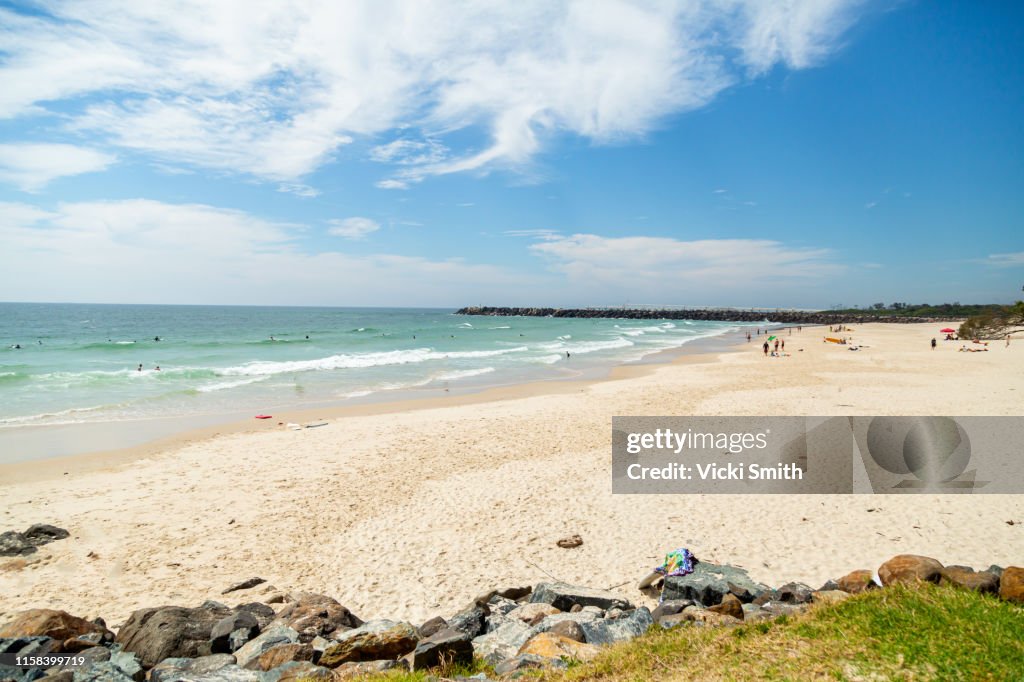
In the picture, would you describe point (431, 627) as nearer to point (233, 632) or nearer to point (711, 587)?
point (233, 632)

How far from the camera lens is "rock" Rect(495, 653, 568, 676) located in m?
4.78

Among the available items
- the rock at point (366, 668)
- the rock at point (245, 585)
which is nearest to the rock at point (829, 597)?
the rock at point (366, 668)

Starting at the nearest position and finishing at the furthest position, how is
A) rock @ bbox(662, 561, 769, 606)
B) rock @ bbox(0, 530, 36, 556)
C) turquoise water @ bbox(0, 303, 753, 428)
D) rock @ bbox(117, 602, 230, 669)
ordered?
rock @ bbox(117, 602, 230, 669)
rock @ bbox(662, 561, 769, 606)
rock @ bbox(0, 530, 36, 556)
turquoise water @ bbox(0, 303, 753, 428)

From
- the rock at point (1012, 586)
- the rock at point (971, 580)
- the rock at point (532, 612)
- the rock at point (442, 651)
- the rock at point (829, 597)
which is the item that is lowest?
the rock at point (532, 612)

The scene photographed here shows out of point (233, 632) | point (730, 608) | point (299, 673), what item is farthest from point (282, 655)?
point (730, 608)

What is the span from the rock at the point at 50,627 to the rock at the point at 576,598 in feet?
18.0

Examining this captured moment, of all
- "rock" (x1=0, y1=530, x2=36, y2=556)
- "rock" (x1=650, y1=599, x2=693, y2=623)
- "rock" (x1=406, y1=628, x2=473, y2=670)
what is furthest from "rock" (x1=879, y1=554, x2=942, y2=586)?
"rock" (x1=0, y1=530, x2=36, y2=556)

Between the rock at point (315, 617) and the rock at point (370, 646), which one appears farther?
the rock at point (315, 617)

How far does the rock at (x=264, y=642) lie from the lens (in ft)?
18.7

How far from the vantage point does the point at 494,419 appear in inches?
754

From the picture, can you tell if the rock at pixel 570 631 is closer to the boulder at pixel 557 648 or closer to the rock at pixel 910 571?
the boulder at pixel 557 648

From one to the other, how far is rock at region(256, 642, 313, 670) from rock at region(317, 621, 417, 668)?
0.23 metres

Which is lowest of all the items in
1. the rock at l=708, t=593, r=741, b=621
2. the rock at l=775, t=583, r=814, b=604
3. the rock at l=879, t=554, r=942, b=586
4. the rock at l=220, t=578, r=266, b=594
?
the rock at l=220, t=578, r=266, b=594

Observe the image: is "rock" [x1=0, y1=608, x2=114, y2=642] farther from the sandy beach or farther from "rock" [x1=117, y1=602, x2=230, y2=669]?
the sandy beach
